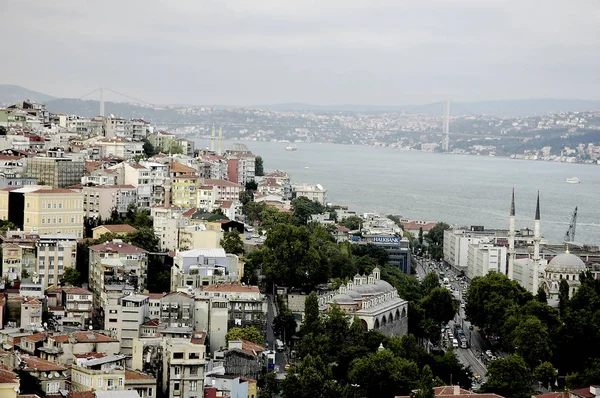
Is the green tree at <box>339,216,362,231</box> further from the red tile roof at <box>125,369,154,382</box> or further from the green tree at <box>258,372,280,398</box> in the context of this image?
the red tile roof at <box>125,369,154,382</box>

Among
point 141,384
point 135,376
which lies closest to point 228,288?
point 135,376

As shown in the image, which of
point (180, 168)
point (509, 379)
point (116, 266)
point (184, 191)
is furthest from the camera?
point (180, 168)

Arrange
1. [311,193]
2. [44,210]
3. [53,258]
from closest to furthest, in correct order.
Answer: [53,258] → [44,210] → [311,193]

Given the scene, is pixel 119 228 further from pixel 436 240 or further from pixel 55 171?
pixel 436 240

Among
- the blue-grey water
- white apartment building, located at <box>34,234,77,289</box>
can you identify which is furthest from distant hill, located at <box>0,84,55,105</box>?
white apartment building, located at <box>34,234,77,289</box>

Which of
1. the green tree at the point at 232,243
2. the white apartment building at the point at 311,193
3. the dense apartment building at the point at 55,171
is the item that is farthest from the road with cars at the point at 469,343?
the white apartment building at the point at 311,193

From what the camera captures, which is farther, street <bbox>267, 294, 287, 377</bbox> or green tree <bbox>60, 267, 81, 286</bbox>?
green tree <bbox>60, 267, 81, 286</bbox>

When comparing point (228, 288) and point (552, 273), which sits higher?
point (228, 288)
